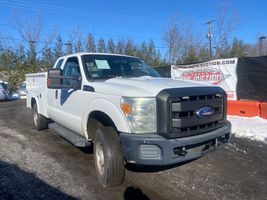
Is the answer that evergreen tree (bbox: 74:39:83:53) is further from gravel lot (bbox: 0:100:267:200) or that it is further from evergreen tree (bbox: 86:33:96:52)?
gravel lot (bbox: 0:100:267:200)

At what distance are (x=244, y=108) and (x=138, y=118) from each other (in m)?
6.86

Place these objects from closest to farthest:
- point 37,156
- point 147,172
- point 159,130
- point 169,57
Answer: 1. point 159,130
2. point 147,172
3. point 37,156
4. point 169,57

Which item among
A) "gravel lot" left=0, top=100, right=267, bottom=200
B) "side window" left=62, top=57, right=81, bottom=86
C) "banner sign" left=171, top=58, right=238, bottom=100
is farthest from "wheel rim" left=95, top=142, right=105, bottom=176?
"banner sign" left=171, top=58, right=238, bottom=100

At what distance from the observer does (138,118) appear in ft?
12.9

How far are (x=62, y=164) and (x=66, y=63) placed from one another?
2.18 m

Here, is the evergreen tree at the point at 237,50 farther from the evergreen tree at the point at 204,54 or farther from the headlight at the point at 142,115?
the headlight at the point at 142,115

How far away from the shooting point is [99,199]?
4.07m

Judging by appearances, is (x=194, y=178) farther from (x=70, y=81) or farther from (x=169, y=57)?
(x=169, y=57)

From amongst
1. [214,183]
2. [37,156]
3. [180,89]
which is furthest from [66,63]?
[214,183]

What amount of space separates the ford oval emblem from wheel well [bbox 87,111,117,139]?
47.4 inches

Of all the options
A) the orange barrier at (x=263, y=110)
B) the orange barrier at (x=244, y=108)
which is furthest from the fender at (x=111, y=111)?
the orange barrier at (x=244, y=108)

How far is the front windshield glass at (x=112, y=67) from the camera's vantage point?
A: 5352 mm

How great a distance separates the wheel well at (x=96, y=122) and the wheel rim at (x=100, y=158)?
341 mm

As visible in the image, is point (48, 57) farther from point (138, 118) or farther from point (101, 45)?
point (138, 118)
